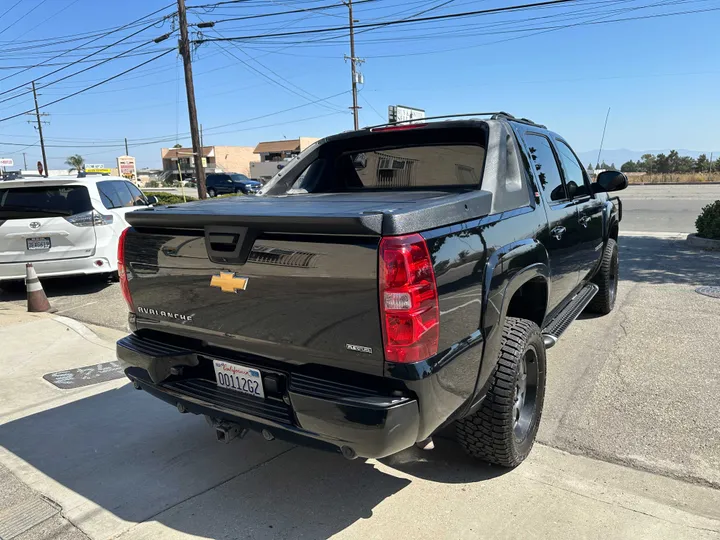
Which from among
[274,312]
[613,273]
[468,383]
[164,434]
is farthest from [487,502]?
[613,273]

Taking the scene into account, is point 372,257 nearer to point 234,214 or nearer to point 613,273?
point 234,214

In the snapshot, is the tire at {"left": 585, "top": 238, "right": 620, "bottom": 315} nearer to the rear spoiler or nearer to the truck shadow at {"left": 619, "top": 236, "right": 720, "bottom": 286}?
the truck shadow at {"left": 619, "top": 236, "right": 720, "bottom": 286}

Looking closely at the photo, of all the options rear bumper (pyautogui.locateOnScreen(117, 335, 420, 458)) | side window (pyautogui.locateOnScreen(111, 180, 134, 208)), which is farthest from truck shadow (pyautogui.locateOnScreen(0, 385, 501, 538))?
side window (pyautogui.locateOnScreen(111, 180, 134, 208))

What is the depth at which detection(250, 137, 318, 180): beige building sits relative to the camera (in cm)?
6975

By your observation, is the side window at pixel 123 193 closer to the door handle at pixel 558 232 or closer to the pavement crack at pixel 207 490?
the pavement crack at pixel 207 490

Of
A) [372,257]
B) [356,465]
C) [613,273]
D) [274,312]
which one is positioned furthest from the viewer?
[613,273]

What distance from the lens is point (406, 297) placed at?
2.10 metres

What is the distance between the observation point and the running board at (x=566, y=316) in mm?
3451

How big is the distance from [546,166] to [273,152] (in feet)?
262

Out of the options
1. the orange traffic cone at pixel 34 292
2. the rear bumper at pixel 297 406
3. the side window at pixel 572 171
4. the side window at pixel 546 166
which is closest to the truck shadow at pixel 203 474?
the rear bumper at pixel 297 406

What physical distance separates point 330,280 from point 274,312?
0.35 m

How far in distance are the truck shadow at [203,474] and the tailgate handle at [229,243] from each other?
130cm

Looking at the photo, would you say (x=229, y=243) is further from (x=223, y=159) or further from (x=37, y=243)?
(x=223, y=159)

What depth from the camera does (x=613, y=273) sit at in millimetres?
6121
